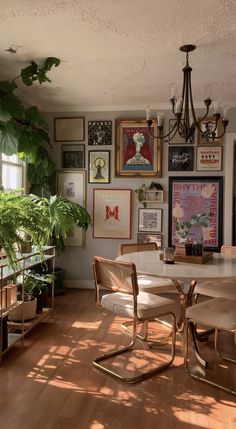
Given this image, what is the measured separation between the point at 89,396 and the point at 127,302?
2.17 ft

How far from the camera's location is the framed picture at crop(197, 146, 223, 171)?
14.3 ft

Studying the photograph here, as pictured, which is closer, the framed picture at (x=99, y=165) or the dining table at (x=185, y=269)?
the dining table at (x=185, y=269)

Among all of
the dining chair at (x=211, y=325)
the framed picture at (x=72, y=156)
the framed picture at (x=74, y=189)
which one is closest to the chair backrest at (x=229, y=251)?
the dining chair at (x=211, y=325)

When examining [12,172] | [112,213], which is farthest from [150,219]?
[12,172]

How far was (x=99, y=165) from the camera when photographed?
4.59 metres

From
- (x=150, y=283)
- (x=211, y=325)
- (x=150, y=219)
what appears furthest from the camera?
(x=150, y=219)

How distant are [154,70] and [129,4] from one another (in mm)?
1148

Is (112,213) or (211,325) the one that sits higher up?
(112,213)

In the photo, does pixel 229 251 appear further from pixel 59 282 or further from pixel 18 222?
pixel 59 282

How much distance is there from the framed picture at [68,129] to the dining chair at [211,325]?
288 cm

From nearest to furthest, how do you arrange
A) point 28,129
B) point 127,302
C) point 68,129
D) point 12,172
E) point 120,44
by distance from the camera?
point 127,302
point 120,44
point 28,129
point 12,172
point 68,129

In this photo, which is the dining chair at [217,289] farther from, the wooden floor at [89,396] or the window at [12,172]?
the window at [12,172]

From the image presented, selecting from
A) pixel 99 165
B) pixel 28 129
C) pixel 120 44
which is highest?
pixel 120 44

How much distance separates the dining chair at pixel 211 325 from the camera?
223 centimetres
